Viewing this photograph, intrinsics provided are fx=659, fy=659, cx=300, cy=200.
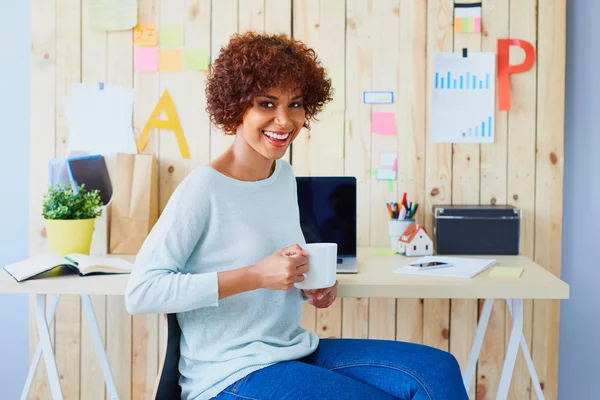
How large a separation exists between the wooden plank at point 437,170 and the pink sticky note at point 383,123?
0.12m

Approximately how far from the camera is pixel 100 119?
2293mm

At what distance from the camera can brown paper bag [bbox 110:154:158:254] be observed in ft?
6.95

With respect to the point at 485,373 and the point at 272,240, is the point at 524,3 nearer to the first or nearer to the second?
the point at 485,373

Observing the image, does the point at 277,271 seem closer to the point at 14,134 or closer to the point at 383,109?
the point at 383,109

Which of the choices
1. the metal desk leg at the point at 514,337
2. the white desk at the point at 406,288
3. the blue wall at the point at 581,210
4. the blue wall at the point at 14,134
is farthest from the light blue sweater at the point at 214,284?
the blue wall at the point at 14,134

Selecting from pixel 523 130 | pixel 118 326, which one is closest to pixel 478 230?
pixel 523 130

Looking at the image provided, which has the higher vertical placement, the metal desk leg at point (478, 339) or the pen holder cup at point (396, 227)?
the pen holder cup at point (396, 227)

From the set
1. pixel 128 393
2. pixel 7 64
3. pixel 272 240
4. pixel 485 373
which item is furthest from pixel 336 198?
pixel 7 64

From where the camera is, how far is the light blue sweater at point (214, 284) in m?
1.15

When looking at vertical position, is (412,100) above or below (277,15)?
below

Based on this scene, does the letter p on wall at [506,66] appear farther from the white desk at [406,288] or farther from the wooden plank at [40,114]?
the wooden plank at [40,114]

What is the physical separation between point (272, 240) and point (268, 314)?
15 centimetres

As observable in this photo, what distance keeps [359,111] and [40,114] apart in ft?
3.65

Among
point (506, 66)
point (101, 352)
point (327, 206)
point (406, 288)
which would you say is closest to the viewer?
point (406, 288)
